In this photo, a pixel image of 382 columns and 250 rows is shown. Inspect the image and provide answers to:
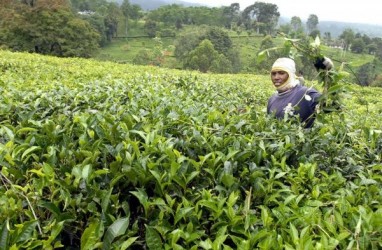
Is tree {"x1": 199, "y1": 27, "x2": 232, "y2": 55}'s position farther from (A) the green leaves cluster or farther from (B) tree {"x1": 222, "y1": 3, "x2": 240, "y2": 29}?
(A) the green leaves cluster

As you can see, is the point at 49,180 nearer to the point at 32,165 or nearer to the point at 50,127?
the point at 32,165

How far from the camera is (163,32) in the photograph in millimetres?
95500

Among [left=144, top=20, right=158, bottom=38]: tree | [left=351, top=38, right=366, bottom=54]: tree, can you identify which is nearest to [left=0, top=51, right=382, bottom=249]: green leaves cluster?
[left=144, top=20, right=158, bottom=38]: tree

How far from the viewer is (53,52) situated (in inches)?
1743

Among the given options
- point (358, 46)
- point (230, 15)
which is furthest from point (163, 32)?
point (358, 46)

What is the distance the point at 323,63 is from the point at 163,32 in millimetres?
96255

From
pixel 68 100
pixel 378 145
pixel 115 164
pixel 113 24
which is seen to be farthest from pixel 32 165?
pixel 113 24

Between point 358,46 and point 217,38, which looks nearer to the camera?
point 217,38

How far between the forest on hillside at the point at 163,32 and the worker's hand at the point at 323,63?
19cm

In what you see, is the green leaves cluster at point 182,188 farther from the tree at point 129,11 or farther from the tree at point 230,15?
the tree at point 230,15

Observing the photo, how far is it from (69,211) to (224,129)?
1.32 meters

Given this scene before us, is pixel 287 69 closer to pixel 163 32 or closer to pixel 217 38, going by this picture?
pixel 217 38

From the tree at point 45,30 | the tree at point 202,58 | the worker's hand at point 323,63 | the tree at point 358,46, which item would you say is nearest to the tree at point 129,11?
the tree at point 202,58

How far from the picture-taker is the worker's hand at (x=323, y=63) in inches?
108
